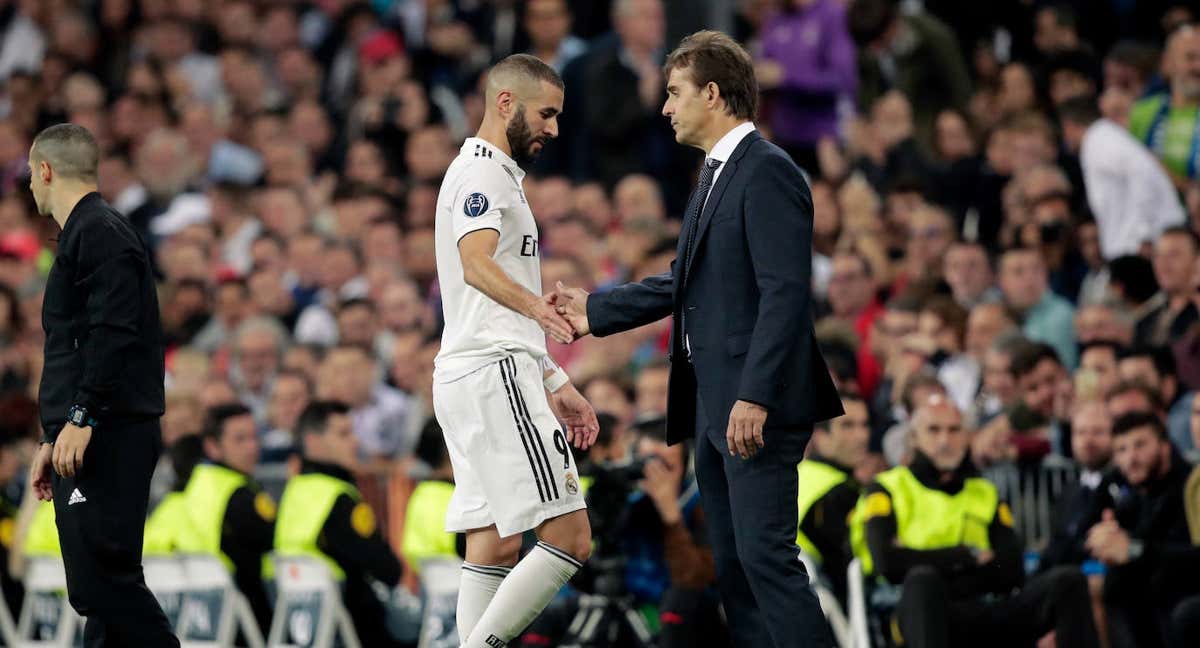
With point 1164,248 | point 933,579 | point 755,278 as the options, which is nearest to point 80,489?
point 755,278

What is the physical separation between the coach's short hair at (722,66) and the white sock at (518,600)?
1712 mm

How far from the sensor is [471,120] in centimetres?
1619

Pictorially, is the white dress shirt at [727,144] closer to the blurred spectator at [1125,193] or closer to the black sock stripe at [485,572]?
the black sock stripe at [485,572]

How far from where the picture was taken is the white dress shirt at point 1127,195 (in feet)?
41.0

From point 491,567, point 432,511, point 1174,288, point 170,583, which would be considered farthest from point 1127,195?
point 491,567

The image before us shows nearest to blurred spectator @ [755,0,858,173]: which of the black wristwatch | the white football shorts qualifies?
the white football shorts

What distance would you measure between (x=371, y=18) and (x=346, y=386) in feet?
22.0

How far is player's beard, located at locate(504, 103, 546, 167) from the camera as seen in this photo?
7.05 meters

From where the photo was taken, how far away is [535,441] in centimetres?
685

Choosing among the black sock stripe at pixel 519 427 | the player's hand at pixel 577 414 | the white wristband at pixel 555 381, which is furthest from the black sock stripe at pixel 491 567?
the white wristband at pixel 555 381

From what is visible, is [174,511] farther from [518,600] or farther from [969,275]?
[969,275]

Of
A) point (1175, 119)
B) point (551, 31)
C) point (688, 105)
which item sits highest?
point (551, 31)

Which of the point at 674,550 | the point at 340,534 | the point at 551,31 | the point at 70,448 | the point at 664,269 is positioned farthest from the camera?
the point at 551,31

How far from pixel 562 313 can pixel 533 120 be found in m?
0.71
